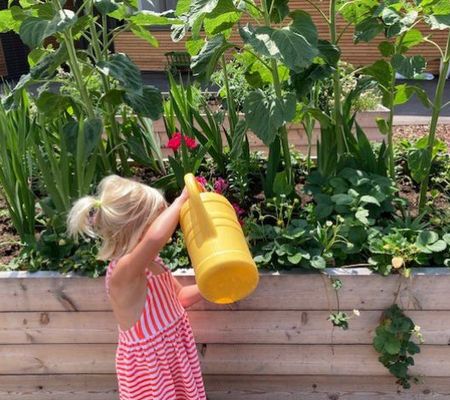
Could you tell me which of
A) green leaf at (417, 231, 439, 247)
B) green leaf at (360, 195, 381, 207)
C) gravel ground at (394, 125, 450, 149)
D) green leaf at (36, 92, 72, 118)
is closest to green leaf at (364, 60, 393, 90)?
green leaf at (360, 195, 381, 207)

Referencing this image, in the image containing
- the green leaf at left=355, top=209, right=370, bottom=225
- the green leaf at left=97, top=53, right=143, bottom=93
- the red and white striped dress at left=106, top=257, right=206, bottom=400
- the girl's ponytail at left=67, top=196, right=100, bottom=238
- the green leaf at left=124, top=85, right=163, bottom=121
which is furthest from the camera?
the green leaf at left=124, top=85, right=163, bottom=121

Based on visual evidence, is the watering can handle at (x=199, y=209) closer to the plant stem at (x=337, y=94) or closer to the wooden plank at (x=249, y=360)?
the wooden plank at (x=249, y=360)

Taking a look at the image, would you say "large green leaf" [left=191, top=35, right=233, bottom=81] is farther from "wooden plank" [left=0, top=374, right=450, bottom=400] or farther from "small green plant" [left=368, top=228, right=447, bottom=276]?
"wooden plank" [left=0, top=374, right=450, bottom=400]

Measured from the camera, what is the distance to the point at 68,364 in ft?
6.78

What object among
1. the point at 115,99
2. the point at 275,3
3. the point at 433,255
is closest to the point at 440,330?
the point at 433,255

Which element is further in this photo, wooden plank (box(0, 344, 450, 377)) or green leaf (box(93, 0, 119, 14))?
green leaf (box(93, 0, 119, 14))

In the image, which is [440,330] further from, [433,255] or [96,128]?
[96,128]

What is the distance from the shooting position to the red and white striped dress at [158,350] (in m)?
1.67

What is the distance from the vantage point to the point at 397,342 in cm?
179

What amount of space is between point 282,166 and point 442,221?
84 cm

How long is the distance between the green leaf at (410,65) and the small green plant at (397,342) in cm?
86

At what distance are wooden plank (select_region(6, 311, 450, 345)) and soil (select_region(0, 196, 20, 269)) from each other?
31 cm

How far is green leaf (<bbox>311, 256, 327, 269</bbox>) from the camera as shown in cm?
179

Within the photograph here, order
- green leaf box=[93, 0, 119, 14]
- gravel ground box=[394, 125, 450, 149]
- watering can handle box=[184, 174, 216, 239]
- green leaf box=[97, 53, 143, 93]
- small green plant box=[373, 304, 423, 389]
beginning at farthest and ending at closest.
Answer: gravel ground box=[394, 125, 450, 149]
green leaf box=[93, 0, 119, 14]
green leaf box=[97, 53, 143, 93]
small green plant box=[373, 304, 423, 389]
watering can handle box=[184, 174, 216, 239]
